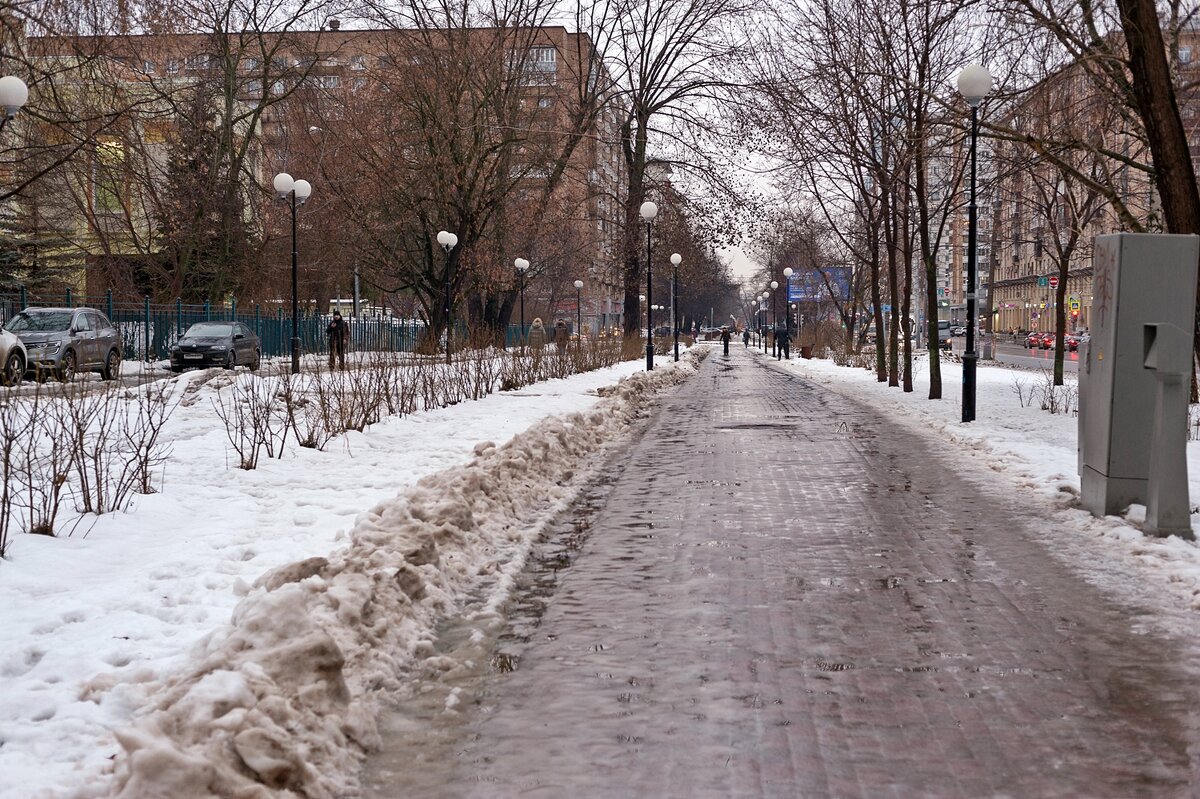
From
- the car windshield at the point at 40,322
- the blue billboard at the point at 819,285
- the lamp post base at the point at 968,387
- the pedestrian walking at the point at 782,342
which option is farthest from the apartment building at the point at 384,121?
the lamp post base at the point at 968,387

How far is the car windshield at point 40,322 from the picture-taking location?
28047 mm

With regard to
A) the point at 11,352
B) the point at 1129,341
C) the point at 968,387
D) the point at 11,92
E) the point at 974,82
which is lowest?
the point at 968,387

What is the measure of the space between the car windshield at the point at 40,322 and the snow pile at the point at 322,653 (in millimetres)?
21818

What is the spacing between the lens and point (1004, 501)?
1084 centimetres

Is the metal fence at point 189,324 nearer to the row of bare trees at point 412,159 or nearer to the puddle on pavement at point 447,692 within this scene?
the row of bare trees at point 412,159

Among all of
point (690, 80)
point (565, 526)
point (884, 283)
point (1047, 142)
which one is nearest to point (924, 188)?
point (1047, 142)

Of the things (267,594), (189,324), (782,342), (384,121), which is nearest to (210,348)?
(189,324)

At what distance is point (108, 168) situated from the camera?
91.1ft

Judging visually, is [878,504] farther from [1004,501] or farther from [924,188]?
[924,188]

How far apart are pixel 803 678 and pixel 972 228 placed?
1469 centimetres

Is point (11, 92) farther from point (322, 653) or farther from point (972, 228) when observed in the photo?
point (322, 653)

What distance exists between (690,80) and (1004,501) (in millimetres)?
37821

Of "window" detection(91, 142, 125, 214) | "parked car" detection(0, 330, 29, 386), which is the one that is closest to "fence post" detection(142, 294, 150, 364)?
"window" detection(91, 142, 125, 214)

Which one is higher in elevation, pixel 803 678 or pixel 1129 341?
pixel 1129 341
